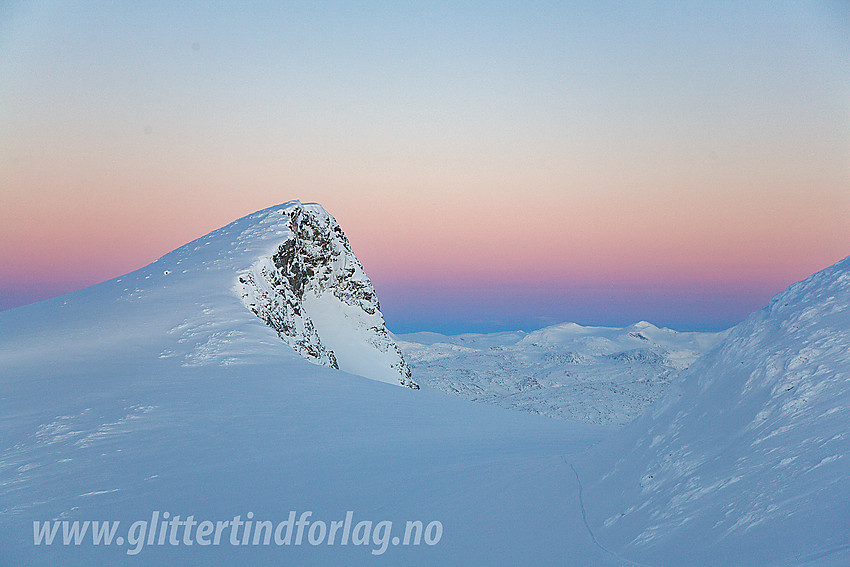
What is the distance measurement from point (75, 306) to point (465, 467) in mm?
17265

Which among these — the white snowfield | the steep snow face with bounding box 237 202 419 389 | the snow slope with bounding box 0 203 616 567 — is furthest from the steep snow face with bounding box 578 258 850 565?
the steep snow face with bounding box 237 202 419 389

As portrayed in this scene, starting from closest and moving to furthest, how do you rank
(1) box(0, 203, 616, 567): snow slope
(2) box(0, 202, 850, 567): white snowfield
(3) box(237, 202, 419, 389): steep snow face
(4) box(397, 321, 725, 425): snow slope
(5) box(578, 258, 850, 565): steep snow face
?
1. (5) box(578, 258, 850, 565): steep snow face
2. (2) box(0, 202, 850, 567): white snowfield
3. (1) box(0, 203, 616, 567): snow slope
4. (3) box(237, 202, 419, 389): steep snow face
5. (4) box(397, 321, 725, 425): snow slope

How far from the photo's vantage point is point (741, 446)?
196 inches

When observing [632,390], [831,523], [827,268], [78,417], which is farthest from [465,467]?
[632,390]

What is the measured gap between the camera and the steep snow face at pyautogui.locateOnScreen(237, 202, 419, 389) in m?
22.6

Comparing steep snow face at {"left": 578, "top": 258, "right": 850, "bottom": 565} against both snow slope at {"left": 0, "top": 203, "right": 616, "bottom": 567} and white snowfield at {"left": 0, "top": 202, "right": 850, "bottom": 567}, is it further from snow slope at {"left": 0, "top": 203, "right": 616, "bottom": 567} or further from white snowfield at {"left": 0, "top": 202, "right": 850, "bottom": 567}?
snow slope at {"left": 0, "top": 203, "right": 616, "bottom": 567}

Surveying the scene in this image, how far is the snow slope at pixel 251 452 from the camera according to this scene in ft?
17.4

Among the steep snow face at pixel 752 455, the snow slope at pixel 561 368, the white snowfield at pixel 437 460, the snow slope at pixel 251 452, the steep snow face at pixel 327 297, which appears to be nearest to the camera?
the steep snow face at pixel 752 455

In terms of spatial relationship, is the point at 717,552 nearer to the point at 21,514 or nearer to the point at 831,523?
the point at 831,523

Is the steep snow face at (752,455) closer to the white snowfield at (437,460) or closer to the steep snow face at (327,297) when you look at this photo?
the white snowfield at (437,460)

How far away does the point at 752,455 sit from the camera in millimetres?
4746

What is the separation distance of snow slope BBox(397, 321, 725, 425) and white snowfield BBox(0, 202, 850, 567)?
22.3 m

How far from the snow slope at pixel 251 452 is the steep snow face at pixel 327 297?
7.44 m

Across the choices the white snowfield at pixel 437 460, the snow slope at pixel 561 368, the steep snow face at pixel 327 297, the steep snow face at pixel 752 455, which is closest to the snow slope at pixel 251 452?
the white snowfield at pixel 437 460
